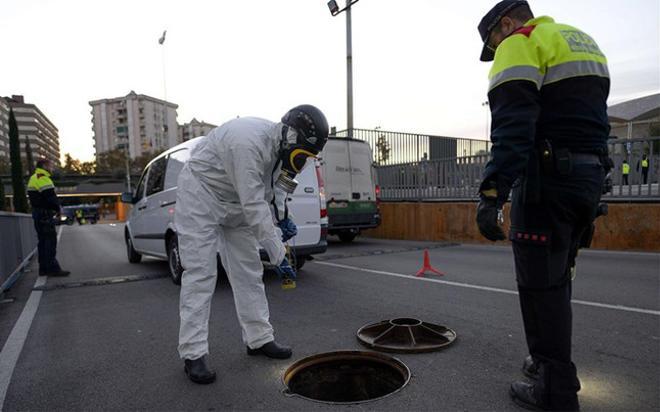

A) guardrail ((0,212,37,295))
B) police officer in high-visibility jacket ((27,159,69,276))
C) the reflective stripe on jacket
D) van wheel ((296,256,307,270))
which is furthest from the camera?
police officer in high-visibility jacket ((27,159,69,276))

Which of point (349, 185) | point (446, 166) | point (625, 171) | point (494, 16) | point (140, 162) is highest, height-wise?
point (140, 162)

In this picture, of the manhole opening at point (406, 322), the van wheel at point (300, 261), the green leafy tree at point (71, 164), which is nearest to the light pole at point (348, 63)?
the van wheel at point (300, 261)

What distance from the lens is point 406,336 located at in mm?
3619

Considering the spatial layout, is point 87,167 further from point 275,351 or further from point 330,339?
point 275,351

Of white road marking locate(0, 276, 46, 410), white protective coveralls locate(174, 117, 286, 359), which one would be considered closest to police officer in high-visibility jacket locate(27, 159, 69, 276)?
white road marking locate(0, 276, 46, 410)

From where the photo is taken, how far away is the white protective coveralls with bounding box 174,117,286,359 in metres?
2.94

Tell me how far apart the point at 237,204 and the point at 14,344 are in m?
2.51

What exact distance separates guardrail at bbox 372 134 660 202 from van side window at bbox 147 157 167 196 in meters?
5.68

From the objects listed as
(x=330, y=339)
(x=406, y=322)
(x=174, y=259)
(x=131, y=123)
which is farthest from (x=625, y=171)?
(x=131, y=123)

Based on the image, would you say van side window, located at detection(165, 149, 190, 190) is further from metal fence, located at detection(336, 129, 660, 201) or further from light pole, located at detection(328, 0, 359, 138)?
light pole, located at detection(328, 0, 359, 138)

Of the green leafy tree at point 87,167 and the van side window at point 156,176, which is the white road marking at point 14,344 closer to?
the van side window at point 156,176

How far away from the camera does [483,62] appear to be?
2.69m

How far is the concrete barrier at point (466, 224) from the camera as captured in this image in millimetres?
8602

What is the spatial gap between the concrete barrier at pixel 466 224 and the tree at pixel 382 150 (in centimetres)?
199
